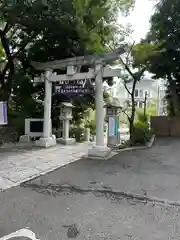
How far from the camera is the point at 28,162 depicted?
6.41m

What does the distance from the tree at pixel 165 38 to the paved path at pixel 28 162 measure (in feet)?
25.8

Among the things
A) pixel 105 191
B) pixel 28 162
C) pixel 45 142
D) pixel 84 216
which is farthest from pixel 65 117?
pixel 84 216

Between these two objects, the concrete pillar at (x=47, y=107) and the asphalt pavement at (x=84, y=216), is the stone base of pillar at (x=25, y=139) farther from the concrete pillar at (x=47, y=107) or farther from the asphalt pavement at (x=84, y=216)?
the asphalt pavement at (x=84, y=216)

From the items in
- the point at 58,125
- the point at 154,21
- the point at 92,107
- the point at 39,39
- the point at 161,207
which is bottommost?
the point at 161,207

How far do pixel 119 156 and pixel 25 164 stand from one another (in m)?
2.95

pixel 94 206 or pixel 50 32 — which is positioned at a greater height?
pixel 50 32

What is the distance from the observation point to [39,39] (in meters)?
10.7

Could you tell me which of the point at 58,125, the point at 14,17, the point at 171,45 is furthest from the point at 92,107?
the point at 14,17

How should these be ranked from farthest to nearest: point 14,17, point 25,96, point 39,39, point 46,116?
point 25,96, point 39,39, point 46,116, point 14,17

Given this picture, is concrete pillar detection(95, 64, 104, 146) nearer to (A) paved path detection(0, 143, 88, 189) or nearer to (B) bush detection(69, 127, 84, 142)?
(A) paved path detection(0, 143, 88, 189)

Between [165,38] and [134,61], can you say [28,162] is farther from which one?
[165,38]

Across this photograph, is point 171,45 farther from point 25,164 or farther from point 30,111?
point 25,164

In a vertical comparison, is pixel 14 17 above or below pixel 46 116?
above

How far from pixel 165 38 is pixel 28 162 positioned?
10.5 meters
